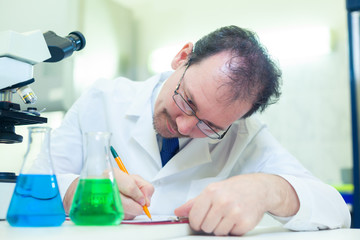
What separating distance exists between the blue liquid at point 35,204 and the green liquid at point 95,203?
36 mm

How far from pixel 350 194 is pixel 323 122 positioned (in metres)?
0.67

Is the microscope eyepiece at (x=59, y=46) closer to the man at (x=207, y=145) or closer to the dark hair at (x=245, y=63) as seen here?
the man at (x=207, y=145)

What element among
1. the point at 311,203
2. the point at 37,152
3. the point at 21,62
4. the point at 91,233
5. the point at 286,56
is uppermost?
the point at 21,62

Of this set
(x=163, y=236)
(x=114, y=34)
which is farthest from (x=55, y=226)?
(x=114, y=34)

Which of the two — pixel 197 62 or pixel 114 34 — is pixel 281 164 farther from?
pixel 114 34

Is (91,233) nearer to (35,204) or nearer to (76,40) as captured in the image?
(35,204)

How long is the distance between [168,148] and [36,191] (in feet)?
2.62

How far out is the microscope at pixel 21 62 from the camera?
784 mm

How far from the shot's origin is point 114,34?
3553mm

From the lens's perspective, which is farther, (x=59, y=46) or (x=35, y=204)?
(x=59, y=46)

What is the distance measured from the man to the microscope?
0.73 feet

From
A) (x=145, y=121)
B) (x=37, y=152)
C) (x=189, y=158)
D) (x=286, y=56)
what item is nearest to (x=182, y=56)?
(x=145, y=121)

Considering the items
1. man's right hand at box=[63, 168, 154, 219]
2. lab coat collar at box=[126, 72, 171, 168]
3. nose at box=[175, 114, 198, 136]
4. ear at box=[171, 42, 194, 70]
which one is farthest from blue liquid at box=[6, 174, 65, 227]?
ear at box=[171, 42, 194, 70]

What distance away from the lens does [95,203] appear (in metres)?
0.68
